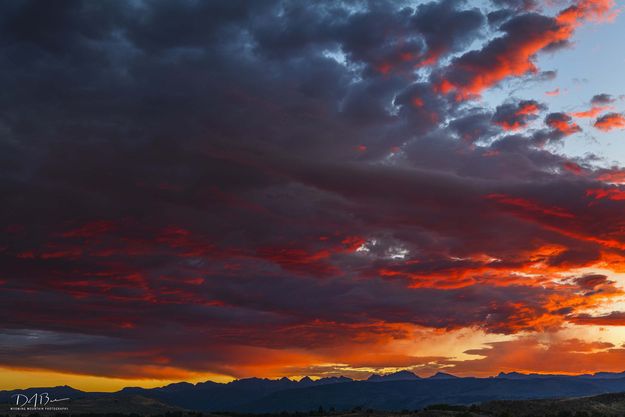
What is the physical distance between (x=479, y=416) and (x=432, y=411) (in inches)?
269

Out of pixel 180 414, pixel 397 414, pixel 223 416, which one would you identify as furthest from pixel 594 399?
pixel 180 414

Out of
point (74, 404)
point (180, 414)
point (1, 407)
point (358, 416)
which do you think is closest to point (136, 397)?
point (74, 404)

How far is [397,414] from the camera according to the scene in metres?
89.6

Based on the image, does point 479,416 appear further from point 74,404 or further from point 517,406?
point 74,404

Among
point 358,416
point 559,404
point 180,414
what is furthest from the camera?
point 180,414

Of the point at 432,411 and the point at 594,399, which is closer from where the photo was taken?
the point at 432,411

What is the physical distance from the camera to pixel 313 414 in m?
104

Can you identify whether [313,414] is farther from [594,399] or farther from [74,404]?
[74,404]

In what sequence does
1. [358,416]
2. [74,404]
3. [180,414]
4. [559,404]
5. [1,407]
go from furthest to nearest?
[74,404] → [1,407] → [180,414] → [559,404] → [358,416]

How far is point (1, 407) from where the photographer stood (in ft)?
490

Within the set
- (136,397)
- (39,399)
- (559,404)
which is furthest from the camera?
(136,397)

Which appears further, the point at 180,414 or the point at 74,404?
the point at 74,404

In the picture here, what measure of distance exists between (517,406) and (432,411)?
22.8 metres

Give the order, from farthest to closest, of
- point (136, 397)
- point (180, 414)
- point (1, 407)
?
point (136, 397) → point (1, 407) → point (180, 414)
